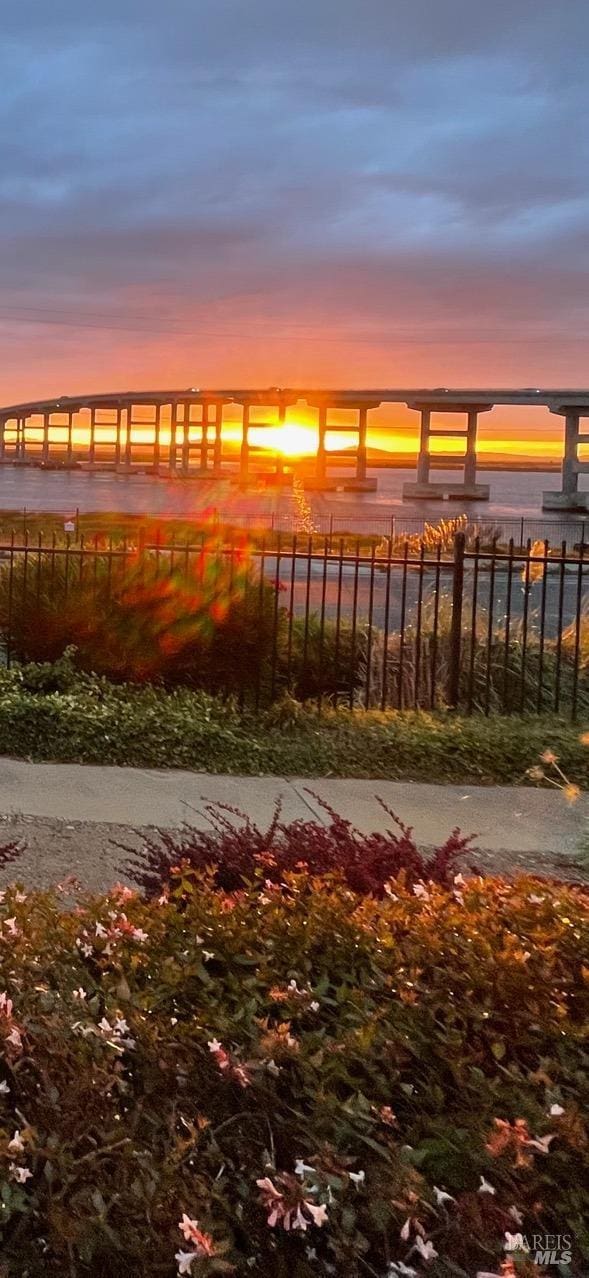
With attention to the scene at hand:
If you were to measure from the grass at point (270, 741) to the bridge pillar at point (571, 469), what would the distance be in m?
75.7

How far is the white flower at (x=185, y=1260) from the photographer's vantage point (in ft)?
6.33

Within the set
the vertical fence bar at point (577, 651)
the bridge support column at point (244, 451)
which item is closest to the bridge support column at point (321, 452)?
the bridge support column at point (244, 451)

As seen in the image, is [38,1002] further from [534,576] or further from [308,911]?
[534,576]

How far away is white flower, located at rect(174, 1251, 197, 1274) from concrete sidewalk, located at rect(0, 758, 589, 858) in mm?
4298

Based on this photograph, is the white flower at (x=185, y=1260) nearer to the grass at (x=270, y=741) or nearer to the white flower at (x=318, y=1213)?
the white flower at (x=318, y=1213)

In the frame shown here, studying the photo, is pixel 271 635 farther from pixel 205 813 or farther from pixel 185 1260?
pixel 185 1260

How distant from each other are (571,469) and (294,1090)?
87.4 meters

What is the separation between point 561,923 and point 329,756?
17.0 ft

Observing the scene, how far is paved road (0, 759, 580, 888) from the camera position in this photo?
19.7 feet

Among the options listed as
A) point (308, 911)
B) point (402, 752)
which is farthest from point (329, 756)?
point (308, 911)

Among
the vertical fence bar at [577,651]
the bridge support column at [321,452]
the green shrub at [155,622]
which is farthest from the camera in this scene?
the bridge support column at [321,452]

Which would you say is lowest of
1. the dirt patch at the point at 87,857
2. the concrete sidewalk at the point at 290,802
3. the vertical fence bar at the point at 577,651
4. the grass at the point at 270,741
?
the concrete sidewalk at the point at 290,802

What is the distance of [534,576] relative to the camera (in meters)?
13.3

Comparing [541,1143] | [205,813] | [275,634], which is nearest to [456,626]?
[275,634]
